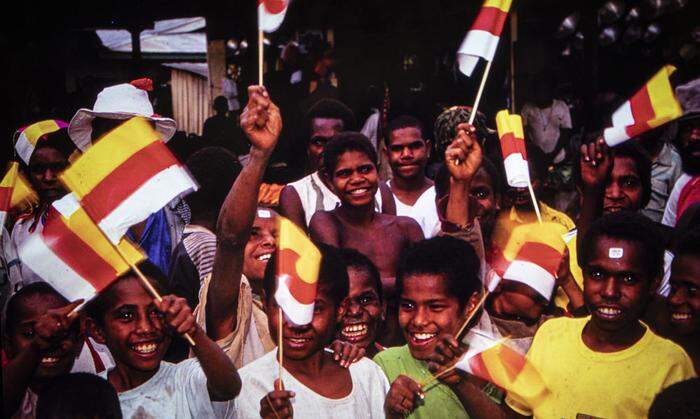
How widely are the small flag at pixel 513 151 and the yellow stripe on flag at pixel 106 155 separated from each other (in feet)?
5.37

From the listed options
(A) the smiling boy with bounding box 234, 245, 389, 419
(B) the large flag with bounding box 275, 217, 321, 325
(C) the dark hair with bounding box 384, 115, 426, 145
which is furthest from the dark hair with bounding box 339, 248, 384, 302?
(C) the dark hair with bounding box 384, 115, 426, 145

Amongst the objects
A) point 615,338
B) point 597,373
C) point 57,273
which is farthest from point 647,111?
point 57,273

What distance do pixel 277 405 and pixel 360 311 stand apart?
68cm

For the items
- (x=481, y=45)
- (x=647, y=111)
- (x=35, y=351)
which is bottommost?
(x=35, y=351)

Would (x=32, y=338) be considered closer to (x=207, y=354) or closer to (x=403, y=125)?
(x=207, y=354)

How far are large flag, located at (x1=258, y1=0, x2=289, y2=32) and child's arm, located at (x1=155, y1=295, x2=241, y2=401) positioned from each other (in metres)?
1.14

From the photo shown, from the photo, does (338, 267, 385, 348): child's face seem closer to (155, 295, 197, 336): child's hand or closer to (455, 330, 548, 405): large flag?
(455, 330, 548, 405): large flag

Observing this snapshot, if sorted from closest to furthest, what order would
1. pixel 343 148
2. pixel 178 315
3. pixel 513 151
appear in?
pixel 178 315, pixel 513 151, pixel 343 148

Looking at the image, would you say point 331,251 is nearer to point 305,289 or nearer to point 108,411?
point 305,289

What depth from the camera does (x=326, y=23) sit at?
880 cm

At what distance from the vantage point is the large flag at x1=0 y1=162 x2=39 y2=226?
161 inches

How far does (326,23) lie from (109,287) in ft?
18.5

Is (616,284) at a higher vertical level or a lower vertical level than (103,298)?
higher

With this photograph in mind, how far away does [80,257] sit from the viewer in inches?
137
